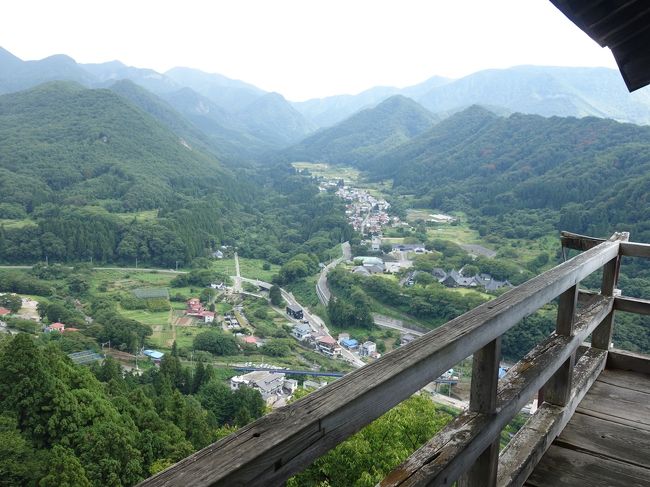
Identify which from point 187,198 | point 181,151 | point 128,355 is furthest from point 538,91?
point 128,355

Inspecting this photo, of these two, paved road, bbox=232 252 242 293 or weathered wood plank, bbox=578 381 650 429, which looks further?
paved road, bbox=232 252 242 293

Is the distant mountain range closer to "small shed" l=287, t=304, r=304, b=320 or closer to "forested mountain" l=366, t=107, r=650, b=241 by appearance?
"forested mountain" l=366, t=107, r=650, b=241

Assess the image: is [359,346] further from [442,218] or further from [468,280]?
[442,218]

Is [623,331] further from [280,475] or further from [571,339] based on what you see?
[280,475]

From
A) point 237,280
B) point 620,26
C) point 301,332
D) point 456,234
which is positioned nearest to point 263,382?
point 301,332

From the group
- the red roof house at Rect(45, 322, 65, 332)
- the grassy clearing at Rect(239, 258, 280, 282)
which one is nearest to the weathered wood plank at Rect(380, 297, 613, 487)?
the red roof house at Rect(45, 322, 65, 332)

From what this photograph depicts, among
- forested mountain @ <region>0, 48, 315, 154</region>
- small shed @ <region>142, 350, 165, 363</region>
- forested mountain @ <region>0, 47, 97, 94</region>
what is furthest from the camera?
forested mountain @ <region>0, 48, 315, 154</region>
